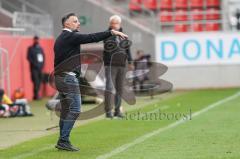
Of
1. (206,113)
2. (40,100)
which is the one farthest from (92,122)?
(40,100)

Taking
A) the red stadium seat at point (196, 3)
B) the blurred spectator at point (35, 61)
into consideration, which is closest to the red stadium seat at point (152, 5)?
the red stadium seat at point (196, 3)

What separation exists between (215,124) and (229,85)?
46.7ft

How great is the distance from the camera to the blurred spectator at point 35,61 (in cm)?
2506

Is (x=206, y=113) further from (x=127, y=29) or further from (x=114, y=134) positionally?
(x=127, y=29)

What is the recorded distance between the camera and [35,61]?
25141 mm

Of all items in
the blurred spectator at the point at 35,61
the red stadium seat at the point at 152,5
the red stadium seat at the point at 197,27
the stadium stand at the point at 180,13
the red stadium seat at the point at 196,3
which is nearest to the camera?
the blurred spectator at the point at 35,61

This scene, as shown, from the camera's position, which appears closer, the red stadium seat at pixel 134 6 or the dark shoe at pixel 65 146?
the dark shoe at pixel 65 146

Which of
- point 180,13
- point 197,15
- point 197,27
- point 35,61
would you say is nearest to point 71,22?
point 35,61

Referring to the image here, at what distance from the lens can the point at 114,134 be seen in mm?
13438

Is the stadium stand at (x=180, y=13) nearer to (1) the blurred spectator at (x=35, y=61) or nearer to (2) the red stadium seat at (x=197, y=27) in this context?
(2) the red stadium seat at (x=197, y=27)

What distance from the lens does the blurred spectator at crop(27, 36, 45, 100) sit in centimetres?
2506

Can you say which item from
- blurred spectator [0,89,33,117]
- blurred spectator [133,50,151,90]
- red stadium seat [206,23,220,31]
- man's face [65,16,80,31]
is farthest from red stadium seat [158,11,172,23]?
man's face [65,16,80,31]

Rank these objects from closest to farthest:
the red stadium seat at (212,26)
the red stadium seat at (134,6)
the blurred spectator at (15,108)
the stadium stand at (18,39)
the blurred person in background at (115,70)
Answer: the blurred person in background at (115,70) → the blurred spectator at (15,108) → the stadium stand at (18,39) → the red stadium seat at (212,26) → the red stadium seat at (134,6)

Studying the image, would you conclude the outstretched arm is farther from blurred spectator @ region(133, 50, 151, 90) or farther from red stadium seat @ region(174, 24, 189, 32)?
red stadium seat @ region(174, 24, 189, 32)
